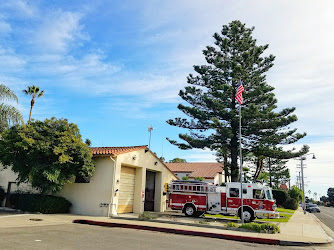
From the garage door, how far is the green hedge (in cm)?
329

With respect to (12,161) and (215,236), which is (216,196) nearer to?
(215,236)

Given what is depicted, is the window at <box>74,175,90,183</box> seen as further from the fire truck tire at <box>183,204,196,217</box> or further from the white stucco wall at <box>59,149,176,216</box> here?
the fire truck tire at <box>183,204,196,217</box>

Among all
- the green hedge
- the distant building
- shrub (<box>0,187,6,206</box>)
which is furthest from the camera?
the distant building

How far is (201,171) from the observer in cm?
4747

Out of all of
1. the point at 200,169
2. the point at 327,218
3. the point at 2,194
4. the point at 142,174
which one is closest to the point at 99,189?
the point at 142,174

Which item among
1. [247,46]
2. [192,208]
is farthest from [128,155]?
[247,46]

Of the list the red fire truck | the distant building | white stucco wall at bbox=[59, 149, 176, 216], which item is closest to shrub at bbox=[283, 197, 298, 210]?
the distant building

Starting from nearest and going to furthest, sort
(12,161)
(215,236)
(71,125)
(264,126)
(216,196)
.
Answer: (215,236) < (12,161) < (71,125) < (216,196) < (264,126)

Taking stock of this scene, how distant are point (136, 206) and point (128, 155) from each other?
392cm

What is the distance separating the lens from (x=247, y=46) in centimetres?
2805

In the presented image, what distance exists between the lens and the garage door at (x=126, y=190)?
18734 millimetres

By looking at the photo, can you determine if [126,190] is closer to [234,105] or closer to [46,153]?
[46,153]

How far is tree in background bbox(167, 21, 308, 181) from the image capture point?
25797 mm

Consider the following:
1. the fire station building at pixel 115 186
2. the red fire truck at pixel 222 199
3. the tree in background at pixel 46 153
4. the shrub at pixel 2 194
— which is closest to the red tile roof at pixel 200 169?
the fire station building at pixel 115 186
